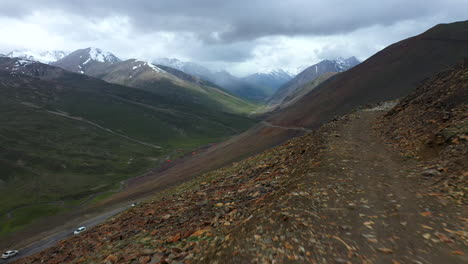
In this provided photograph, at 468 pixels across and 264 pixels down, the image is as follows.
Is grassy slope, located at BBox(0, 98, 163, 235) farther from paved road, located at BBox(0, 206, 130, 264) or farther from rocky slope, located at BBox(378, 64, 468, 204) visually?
rocky slope, located at BBox(378, 64, 468, 204)

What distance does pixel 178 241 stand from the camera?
11602 mm

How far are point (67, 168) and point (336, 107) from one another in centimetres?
14326

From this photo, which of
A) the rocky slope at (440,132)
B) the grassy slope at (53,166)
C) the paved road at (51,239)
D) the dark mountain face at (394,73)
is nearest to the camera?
the rocky slope at (440,132)

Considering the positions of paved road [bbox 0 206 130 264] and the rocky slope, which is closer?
the rocky slope

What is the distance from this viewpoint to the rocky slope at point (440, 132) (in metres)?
13.2

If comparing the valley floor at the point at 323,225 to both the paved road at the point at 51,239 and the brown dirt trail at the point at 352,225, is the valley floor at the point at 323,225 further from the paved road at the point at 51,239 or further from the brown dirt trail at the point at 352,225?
the paved road at the point at 51,239

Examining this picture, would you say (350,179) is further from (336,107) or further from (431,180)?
(336,107)

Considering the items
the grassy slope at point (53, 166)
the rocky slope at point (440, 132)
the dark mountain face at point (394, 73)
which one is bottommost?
the grassy slope at point (53, 166)

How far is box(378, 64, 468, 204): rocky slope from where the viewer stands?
13164 millimetres

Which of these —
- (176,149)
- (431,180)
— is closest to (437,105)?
(431,180)

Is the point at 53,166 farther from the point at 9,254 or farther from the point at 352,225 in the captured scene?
the point at 352,225

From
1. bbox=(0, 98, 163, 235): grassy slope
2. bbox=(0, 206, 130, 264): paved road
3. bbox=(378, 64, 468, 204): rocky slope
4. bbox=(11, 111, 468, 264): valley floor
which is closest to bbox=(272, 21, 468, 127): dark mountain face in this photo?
bbox=(378, 64, 468, 204): rocky slope

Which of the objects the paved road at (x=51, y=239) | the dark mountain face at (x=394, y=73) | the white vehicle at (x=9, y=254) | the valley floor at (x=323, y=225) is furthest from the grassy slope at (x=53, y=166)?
the valley floor at (x=323, y=225)

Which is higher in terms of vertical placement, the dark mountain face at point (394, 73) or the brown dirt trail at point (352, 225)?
the dark mountain face at point (394, 73)
